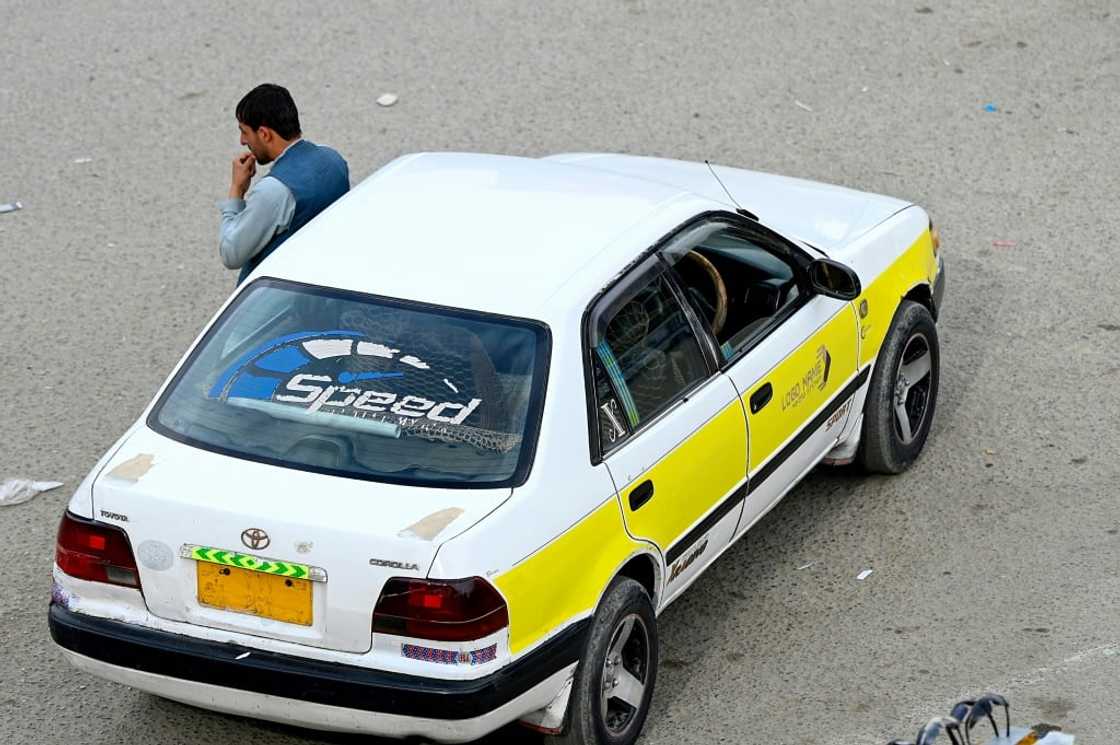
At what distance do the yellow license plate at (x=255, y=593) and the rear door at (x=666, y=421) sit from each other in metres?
1.01

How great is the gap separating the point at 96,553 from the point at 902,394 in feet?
11.7

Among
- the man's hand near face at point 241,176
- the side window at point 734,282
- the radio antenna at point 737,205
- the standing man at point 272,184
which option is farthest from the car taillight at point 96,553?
the radio antenna at point 737,205

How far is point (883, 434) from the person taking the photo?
673cm

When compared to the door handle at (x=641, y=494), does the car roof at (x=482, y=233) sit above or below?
above

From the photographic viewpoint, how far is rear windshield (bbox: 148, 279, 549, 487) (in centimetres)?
476

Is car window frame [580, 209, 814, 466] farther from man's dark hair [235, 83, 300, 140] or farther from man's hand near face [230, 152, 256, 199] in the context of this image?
man's hand near face [230, 152, 256, 199]

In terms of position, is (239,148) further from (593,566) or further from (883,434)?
(593,566)

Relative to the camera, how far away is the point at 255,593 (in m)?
4.55

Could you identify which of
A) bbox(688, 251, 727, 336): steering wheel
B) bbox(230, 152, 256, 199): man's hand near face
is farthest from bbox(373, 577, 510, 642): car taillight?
bbox(230, 152, 256, 199): man's hand near face

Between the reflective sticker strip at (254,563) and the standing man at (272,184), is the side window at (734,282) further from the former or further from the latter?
the reflective sticker strip at (254,563)

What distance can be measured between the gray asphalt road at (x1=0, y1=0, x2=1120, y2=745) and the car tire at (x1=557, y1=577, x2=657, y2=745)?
24 cm

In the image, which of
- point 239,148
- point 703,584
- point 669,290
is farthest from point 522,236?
point 239,148

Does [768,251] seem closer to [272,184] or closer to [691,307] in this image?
[691,307]

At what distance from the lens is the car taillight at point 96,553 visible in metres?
4.68
